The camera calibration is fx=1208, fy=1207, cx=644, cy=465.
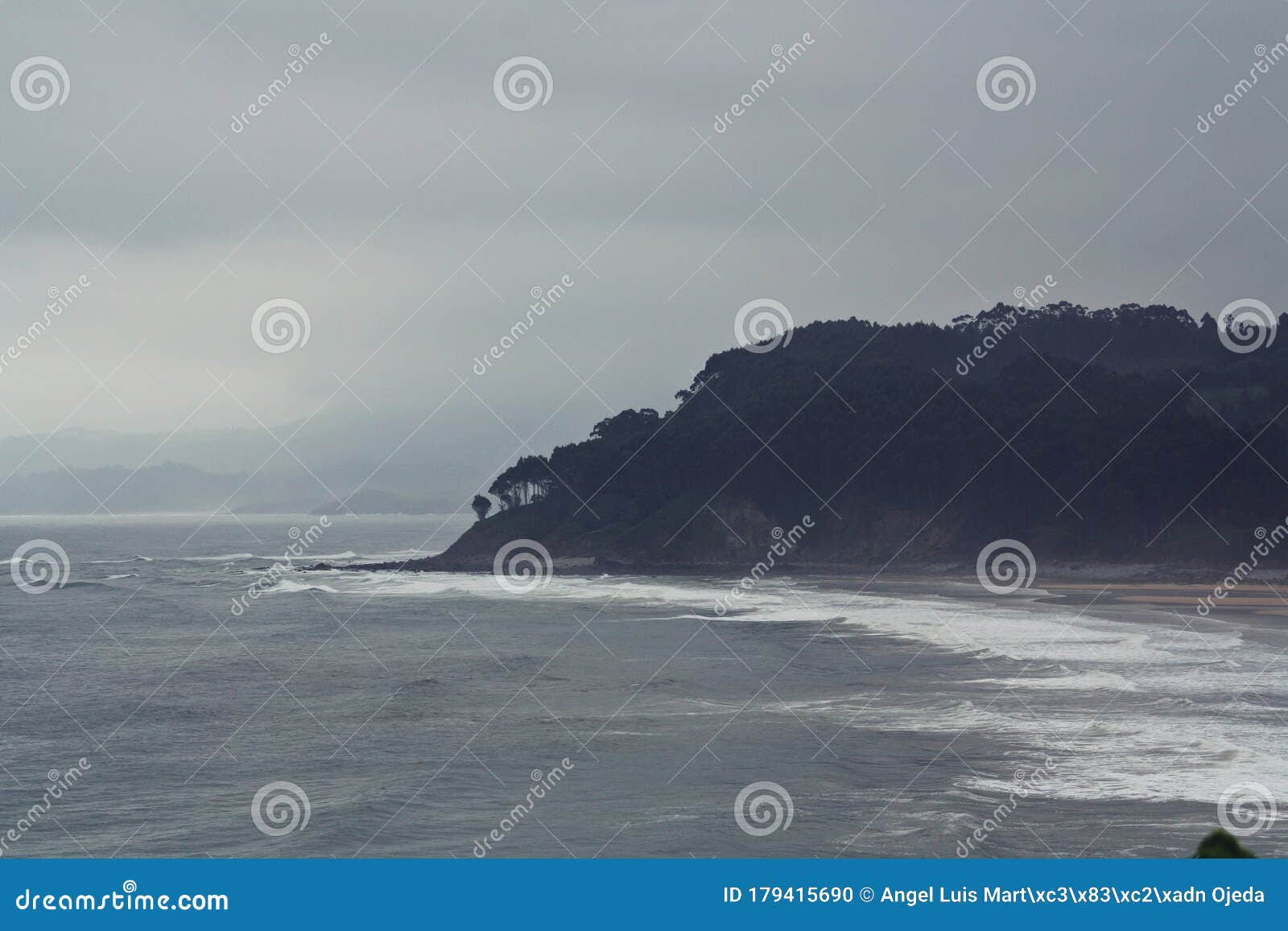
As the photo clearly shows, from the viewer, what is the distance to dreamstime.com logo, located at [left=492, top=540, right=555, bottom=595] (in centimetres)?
9574

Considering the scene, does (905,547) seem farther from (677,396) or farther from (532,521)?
(677,396)

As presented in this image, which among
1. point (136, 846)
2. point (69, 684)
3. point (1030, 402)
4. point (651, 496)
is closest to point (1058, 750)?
point (136, 846)

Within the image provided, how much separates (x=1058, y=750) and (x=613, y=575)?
7881 cm
